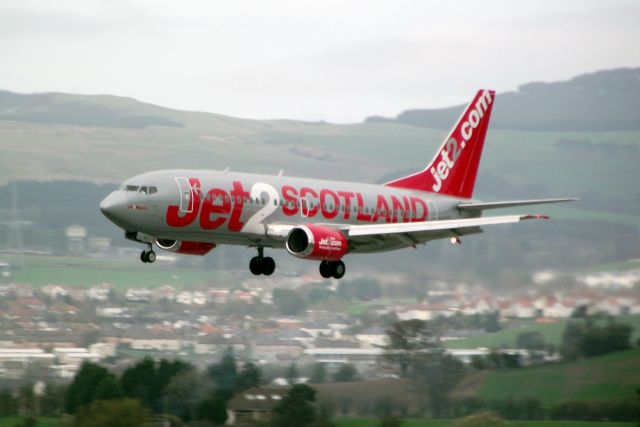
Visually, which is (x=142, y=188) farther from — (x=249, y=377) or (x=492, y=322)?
(x=249, y=377)

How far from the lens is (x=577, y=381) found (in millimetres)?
79125

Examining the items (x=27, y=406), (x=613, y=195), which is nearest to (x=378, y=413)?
(x=27, y=406)

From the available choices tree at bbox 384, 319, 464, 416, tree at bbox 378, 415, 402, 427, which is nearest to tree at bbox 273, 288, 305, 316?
tree at bbox 384, 319, 464, 416

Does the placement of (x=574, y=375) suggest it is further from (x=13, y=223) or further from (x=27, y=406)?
(x=13, y=223)

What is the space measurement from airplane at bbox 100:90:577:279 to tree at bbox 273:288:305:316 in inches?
1822

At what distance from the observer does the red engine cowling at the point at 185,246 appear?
49031 mm

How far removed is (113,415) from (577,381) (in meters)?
28.6

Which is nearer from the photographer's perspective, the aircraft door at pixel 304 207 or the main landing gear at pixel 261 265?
the aircraft door at pixel 304 207

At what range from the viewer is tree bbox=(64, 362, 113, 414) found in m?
86.6

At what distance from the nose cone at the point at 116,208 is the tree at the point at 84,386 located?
4343cm

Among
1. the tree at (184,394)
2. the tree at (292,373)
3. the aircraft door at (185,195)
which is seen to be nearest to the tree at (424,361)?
the tree at (292,373)

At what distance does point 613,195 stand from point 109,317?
6370 cm

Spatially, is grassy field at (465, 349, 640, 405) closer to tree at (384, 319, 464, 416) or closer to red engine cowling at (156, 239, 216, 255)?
tree at (384, 319, 464, 416)

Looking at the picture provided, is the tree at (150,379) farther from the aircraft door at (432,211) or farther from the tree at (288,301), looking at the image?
the aircraft door at (432,211)
